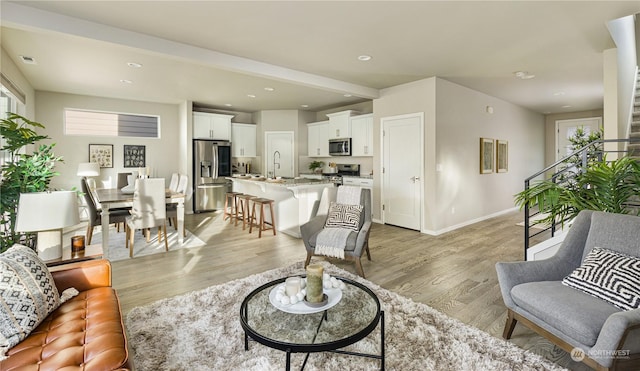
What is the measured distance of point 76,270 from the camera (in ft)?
6.81

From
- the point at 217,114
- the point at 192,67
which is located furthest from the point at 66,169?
the point at 192,67

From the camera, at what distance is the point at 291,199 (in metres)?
5.13

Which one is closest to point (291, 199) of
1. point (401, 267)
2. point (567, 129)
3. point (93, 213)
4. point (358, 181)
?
point (358, 181)

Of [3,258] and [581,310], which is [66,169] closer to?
[3,258]

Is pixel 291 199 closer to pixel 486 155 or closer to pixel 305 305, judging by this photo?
pixel 305 305

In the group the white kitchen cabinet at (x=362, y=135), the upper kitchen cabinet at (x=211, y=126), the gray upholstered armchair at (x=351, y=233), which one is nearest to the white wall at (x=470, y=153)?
the white kitchen cabinet at (x=362, y=135)

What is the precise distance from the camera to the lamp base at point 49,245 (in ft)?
7.50

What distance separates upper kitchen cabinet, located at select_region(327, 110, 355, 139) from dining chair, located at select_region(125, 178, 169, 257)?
160 inches

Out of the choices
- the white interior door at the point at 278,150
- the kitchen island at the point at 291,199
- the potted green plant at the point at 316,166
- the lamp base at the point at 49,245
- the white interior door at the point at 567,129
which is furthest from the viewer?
the white interior door at the point at 567,129

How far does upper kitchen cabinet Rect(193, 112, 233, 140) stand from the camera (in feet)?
23.9

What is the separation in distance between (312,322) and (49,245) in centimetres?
Result: 205

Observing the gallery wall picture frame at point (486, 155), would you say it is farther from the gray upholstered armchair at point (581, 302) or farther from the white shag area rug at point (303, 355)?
the white shag area rug at point (303, 355)

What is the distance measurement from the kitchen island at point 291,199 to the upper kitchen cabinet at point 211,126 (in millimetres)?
2497

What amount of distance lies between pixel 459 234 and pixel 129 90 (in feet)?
21.3
